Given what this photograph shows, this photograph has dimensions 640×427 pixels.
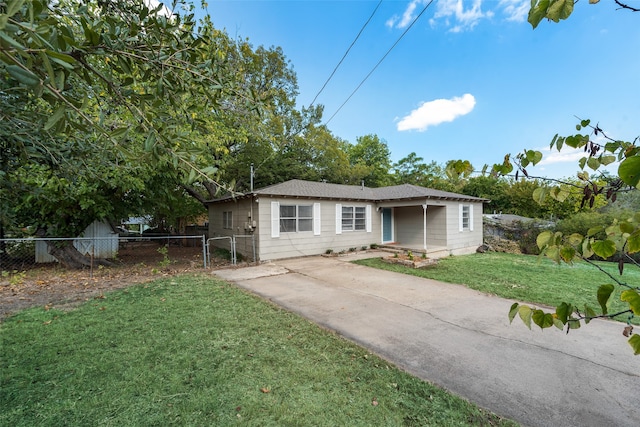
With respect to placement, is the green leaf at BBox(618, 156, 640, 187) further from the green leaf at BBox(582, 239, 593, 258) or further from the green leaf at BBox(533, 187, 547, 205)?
the green leaf at BBox(533, 187, 547, 205)

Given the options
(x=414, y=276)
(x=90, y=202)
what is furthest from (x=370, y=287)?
(x=90, y=202)

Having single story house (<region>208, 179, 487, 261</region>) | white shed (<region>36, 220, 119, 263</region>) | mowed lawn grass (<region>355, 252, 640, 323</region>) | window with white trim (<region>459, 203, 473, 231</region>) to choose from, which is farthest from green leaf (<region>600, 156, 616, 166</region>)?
window with white trim (<region>459, 203, 473, 231</region>)

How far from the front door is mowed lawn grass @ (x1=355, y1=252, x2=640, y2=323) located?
3749 mm

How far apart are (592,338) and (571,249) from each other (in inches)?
178

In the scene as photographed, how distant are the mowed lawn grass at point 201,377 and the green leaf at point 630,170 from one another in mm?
2378

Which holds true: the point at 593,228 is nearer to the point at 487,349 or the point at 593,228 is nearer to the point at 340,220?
the point at 487,349

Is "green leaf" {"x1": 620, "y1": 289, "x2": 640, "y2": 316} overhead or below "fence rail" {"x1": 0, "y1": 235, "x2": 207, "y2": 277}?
overhead

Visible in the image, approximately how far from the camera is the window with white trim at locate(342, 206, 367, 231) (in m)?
12.6

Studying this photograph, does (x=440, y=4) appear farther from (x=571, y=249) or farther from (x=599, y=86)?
(x=571, y=249)

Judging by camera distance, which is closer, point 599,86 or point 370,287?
point 599,86

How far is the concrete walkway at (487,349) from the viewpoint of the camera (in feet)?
8.50

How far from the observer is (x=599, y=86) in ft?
5.55

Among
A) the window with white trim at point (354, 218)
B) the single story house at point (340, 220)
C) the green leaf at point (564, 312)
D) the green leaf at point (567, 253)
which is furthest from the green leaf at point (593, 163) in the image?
the window with white trim at point (354, 218)

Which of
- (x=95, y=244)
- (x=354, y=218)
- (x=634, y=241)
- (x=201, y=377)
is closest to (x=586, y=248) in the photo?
(x=634, y=241)
